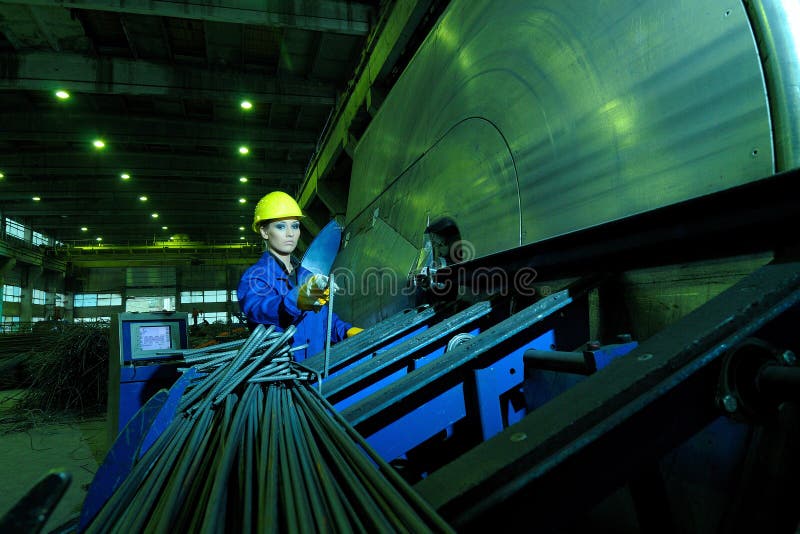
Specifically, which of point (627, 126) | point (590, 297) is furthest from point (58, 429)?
point (627, 126)

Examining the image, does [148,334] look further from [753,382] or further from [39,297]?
[39,297]

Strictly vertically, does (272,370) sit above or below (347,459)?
above

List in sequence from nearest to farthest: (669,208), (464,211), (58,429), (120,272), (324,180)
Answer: (669,208), (464,211), (58,429), (324,180), (120,272)

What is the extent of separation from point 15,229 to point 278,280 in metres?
19.6

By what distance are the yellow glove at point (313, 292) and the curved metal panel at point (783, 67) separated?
1.50 m

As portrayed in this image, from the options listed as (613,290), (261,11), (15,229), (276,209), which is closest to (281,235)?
(276,209)

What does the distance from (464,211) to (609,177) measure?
3.41ft

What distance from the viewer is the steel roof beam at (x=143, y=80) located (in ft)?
19.8

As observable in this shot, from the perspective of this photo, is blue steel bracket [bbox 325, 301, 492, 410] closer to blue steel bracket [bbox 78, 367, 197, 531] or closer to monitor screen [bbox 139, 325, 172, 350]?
blue steel bracket [bbox 78, 367, 197, 531]

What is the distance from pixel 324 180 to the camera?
8078mm

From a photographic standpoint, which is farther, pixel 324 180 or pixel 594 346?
pixel 324 180

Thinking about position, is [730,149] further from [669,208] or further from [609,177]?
[609,177]

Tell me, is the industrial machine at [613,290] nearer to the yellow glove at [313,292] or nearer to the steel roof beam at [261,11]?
the yellow glove at [313,292]

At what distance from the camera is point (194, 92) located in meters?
6.56
